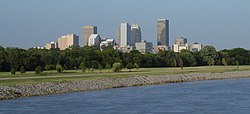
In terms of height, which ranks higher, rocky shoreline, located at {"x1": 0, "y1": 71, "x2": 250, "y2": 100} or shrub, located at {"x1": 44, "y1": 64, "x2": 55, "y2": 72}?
shrub, located at {"x1": 44, "y1": 64, "x2": 55, "y2": 72}

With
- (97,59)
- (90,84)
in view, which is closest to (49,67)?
(97,59)

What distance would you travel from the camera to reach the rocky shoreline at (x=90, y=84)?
4431 centimetres

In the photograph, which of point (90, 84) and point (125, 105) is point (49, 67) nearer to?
point (90, 84)

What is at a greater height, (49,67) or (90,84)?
(49,67)

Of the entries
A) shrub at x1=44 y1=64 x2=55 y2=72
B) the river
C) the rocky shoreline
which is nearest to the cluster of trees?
shrub at x1=44 y1=64 x2=55 y2=72

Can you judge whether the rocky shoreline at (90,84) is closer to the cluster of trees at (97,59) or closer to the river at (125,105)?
the river at (125,105)

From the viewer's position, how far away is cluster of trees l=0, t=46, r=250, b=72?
88500mm

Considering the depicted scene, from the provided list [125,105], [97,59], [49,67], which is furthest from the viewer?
[97,59]

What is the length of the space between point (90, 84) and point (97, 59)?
181 feet

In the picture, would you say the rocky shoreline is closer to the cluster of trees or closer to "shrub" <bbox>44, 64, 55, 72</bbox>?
the cluster of trees

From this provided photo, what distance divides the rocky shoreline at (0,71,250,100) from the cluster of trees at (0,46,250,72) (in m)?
17.8

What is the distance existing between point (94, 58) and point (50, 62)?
15830mm

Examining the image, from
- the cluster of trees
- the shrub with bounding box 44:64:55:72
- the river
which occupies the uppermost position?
the cluster of trees

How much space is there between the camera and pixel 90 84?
5572 cm
